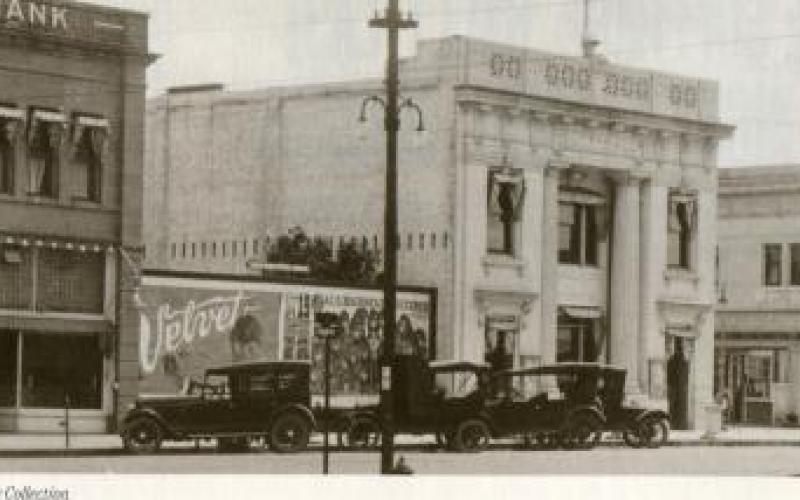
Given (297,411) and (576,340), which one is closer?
(297,411)

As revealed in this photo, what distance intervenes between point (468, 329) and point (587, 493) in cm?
2388

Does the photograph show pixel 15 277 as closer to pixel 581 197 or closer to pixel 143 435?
pixel 143 435

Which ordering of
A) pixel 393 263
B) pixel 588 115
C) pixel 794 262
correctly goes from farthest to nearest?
pixel 794 262
pixel 588 115
pixel 393 263

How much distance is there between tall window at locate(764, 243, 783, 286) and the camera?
5334 centimetres

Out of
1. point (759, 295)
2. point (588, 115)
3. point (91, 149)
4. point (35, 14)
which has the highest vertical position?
point (35, 14)

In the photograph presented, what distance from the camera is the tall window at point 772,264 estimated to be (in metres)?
53.3

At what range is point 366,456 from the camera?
31.5m

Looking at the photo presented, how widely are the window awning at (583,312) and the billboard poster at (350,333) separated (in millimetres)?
4163

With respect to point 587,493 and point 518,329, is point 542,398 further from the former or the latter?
point 587,493

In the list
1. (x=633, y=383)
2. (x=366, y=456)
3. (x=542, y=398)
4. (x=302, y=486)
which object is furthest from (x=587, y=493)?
(x=633, y=383)

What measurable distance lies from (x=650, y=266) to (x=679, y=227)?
146 cm

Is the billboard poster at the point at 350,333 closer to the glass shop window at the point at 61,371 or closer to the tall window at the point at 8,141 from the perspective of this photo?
the glass shop window at the point at 61,371

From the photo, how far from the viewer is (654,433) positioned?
38219 mm

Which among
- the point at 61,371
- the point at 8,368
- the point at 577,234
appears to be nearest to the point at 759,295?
the point at 577,234
